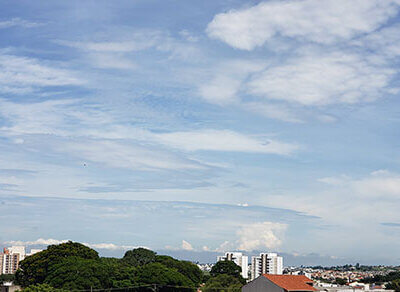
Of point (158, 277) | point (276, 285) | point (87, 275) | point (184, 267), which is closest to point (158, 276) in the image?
point (158, 277)

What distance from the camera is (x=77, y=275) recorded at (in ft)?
190

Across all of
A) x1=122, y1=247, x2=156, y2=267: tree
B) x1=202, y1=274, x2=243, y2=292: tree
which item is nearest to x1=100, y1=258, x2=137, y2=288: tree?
x1=202, y1=274, x2=243, y2=292: tree

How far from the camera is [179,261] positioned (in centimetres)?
8562

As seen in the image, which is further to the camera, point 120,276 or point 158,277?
point 120,276

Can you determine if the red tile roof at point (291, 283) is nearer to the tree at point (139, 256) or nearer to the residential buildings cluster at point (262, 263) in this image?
the tree at point (139, 256)

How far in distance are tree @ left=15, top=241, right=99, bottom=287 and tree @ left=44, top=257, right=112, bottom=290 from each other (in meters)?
1.62

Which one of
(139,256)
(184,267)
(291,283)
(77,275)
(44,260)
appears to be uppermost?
(139,256)

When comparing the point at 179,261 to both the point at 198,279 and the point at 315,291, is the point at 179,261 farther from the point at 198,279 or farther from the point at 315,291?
the point at 315,291

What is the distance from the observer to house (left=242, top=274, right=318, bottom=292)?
67812 mm

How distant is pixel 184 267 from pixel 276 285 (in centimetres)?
1950

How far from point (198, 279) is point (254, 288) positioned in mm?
18208

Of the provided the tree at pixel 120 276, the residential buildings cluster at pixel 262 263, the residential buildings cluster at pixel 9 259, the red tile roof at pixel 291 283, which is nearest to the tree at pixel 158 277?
the tree at pixel 120 276

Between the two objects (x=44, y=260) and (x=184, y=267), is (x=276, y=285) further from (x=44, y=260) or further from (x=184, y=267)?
(x=44, y=260)

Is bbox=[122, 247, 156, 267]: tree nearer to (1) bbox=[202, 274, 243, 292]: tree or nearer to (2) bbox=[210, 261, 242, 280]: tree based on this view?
(2) bbox=[210, 261, 242, 280]: tree
